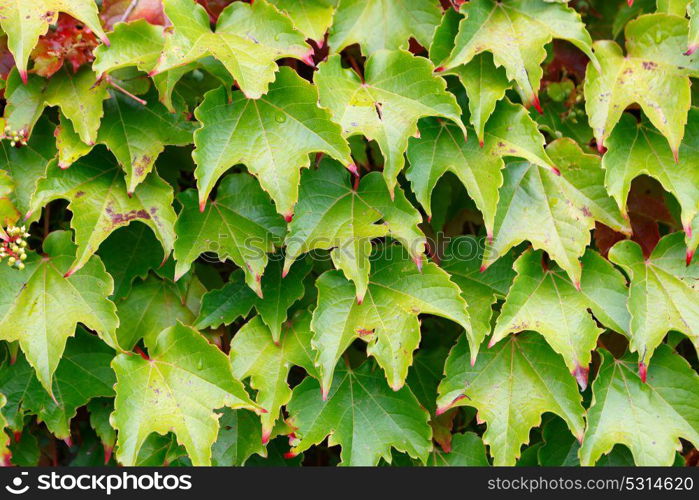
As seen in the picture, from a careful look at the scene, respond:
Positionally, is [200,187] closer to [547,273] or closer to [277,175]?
[277,175]

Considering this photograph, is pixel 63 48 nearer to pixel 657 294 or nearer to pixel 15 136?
pixel 15 136

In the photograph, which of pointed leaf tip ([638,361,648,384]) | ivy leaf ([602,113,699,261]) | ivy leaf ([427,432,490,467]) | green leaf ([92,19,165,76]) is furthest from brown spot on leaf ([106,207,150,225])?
pointed leaf tip ([638,361,648,384])

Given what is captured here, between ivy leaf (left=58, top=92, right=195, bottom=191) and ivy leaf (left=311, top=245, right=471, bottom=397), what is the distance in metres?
0.50

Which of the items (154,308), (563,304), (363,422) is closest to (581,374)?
(563,304)

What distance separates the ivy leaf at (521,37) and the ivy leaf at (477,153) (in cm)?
7

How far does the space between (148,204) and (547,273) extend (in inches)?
40.3

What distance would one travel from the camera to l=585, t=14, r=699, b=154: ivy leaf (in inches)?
63.1

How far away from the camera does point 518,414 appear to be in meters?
1.67

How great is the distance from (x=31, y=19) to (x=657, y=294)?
1611mm

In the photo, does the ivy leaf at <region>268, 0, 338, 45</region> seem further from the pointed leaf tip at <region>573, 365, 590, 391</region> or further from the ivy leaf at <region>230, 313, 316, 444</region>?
the pointed leaf tip at <region>573, 365, 590, 391</region>

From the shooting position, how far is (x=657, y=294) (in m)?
1.66

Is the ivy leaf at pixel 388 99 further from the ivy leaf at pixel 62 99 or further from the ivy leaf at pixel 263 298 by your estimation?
the ivy leaf at pixel 62 99

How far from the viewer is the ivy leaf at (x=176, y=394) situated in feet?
5.12

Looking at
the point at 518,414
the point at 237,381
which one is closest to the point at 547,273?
the point at 518,414
